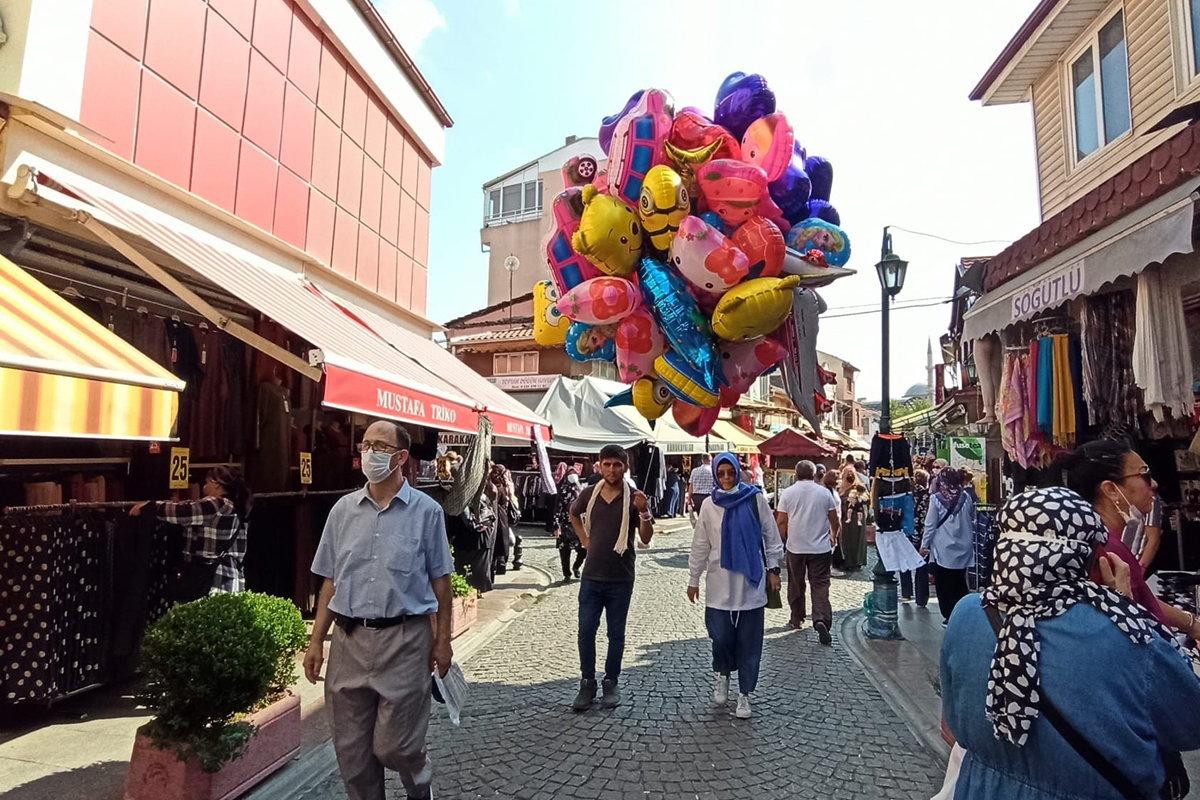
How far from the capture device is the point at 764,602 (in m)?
5.05

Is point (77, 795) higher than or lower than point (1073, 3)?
lower

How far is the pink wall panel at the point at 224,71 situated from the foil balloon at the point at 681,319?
4795 mm

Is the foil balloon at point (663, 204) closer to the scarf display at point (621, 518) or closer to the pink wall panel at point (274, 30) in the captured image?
the scarf display at point (621, 518)

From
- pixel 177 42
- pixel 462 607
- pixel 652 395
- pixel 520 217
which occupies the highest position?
pixel 520 217

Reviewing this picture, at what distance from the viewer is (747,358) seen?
5.30m

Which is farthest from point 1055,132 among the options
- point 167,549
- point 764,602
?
point 167,549

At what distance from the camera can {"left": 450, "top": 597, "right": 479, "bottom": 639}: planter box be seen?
6977 mm

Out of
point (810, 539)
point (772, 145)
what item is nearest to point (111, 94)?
point (772, 145)

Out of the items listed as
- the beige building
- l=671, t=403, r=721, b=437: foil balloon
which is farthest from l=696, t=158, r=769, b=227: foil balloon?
the beige building

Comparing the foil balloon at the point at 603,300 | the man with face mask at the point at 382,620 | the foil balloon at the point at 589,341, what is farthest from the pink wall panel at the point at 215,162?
the man with face mask at the point at 382,620

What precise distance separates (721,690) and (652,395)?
2.39 m

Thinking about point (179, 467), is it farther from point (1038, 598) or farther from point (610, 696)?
point (1038, 598)

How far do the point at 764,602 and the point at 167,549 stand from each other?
Result: 4.72m

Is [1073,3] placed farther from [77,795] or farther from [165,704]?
[77,795]
